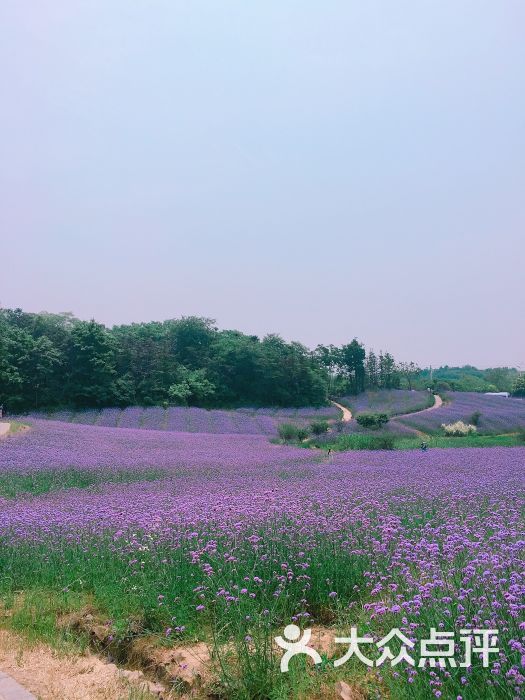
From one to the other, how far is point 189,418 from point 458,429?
542 inches

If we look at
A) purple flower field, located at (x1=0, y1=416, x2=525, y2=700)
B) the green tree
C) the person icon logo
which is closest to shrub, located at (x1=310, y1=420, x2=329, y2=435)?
purple flower field, located at (x1=0, y1=416, x2=525, y2=700)

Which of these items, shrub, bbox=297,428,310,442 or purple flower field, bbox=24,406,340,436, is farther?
purple flower field, bbox=24,406,340,436

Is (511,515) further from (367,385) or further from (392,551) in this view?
(367,385)

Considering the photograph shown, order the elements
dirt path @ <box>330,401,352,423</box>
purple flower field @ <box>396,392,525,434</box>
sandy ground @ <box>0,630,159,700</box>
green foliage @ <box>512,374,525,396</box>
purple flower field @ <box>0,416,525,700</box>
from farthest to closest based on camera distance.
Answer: green foliage @ <box>512,374,525,396</box>, dirt path @ <box>330,401,352,423</box>, purple flower field @ <box>396,392,525,434</box>, sandy ground @ <box>0,630,159,700</box>, purple flower field @ <box>0,416,525,700</box>

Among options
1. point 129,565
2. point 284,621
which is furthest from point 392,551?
point 129,565

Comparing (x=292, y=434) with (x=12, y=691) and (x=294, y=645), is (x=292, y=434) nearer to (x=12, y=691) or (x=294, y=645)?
(x=294, y=645)

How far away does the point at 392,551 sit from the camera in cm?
453

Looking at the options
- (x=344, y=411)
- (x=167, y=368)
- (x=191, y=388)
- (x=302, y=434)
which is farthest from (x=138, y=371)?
(x=302, y=434)

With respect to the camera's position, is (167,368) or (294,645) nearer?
(294,645)

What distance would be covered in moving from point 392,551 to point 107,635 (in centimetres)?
229

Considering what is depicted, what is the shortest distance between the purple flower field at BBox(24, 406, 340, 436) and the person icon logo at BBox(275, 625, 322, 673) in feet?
79.0

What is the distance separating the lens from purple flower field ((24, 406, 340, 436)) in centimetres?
2877

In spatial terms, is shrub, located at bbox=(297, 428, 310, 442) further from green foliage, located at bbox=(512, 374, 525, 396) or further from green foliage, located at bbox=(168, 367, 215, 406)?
green foliage, located at bbox=(512, 374, 525, 396)

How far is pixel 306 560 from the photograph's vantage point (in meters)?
4.53
